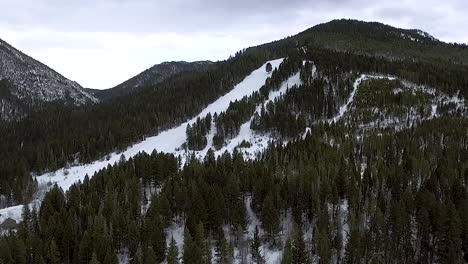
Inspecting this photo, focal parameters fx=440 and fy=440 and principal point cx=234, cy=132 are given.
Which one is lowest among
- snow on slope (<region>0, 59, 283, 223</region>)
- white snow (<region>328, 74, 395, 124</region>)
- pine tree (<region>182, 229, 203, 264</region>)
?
pine tree (<region>182, 229, 203, 264</region>)

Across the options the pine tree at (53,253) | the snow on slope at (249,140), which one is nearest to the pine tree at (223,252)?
the pine tree at (53,253)

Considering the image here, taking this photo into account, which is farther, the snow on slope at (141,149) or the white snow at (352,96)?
the white snow at (352,96)

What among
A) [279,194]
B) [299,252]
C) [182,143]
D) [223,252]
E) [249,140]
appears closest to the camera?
[299,252]

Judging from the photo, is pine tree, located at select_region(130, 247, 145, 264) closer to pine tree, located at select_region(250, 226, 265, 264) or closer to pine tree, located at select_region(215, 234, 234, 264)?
pine tree, located at select_region(215, 234, 234, 264)

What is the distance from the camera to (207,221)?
8388 centimetres

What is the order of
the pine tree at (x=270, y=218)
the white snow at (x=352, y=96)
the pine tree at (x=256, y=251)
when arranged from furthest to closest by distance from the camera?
the white snow at (x=352, y=96) < the pine tree at (x=270, y=218) < the pine tree at (x=256, y=251)

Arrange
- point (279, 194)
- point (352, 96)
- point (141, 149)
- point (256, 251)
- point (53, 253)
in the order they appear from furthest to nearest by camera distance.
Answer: point (352, 96) < point (141, 149) < point (279, 194) < point (256, 251) < point (53, 253)

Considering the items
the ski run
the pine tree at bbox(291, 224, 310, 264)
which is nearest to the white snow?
the ski run

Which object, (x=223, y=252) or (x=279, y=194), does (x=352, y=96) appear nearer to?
(x=279, y=194)

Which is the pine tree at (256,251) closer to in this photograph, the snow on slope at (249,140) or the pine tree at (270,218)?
the pine tree at (270,218)

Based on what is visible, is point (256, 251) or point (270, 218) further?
point (270, 218)

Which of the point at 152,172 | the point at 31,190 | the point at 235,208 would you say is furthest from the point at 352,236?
the point at 31,190

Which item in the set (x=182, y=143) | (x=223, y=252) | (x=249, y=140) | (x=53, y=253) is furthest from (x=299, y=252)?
(x=182, y=143)

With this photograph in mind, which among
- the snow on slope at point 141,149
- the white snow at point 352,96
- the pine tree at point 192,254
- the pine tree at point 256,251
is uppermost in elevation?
the white snow at point 352,96
